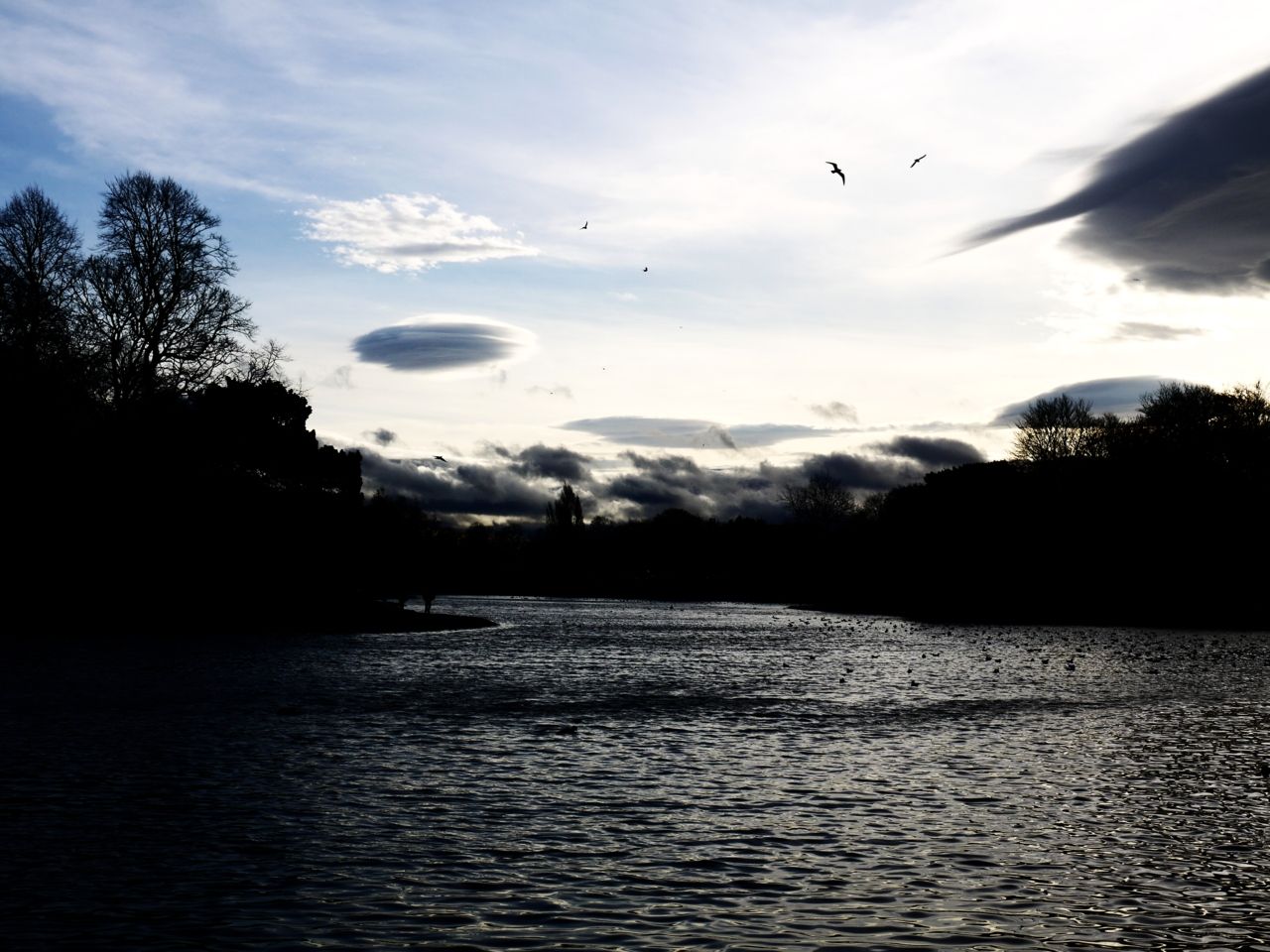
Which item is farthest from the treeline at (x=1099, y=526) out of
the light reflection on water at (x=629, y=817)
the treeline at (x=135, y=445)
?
the light reflection on water at (x=629, y=817)

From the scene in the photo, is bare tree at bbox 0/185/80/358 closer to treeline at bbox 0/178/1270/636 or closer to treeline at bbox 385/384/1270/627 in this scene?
treeline at bbox 0/178/1270/636

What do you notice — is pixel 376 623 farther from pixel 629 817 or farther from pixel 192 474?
pixel 629 817

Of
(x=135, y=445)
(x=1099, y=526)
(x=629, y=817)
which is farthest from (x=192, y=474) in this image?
(x=1099, y=526)

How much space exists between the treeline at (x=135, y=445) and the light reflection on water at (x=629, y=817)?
24.1 metres

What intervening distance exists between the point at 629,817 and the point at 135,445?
45927 mm

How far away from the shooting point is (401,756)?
19.5m

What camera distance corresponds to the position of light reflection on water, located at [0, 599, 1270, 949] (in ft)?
33.8

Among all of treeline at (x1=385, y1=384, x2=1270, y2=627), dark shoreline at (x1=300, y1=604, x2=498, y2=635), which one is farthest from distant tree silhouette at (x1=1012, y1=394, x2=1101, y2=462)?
dark shoreline at (x1=300, y1=604, x2=498, y2=635)

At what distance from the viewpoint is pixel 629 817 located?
14.8m

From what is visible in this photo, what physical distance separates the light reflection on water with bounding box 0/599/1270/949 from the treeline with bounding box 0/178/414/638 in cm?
2413

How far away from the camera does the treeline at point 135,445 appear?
5172 cm

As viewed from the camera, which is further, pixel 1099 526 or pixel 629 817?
pixel 1099 526

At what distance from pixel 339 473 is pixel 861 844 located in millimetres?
57442

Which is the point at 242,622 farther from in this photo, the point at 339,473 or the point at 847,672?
the point at 847,672
